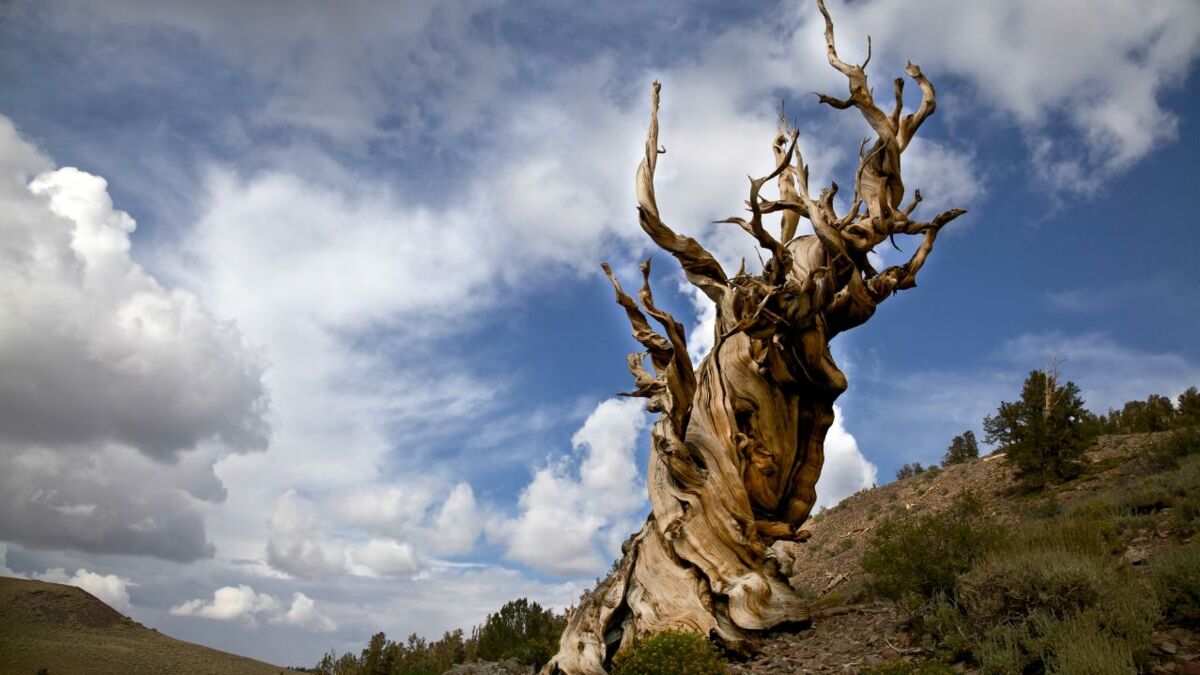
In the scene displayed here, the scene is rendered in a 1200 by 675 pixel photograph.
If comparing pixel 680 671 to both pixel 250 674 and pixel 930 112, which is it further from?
pixel 250 674

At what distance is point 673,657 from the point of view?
748 centimetres

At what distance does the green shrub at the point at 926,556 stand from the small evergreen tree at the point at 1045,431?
12.9 m

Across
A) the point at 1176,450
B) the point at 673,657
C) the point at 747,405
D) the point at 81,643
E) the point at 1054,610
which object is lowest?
the point at 81,643

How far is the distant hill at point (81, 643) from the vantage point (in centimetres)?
1561

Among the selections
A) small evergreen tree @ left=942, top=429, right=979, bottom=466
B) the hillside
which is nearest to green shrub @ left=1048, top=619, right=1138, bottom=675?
the hillside

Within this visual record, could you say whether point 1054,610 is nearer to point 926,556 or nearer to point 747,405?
point 926,556

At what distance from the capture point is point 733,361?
433 inches

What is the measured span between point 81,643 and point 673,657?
16.4 meters

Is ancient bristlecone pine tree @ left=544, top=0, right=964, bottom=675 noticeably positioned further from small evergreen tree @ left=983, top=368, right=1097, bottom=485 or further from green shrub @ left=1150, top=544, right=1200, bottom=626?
small evergreen tree @ left=983, top=368, right=1097, bottom=485

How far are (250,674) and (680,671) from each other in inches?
594

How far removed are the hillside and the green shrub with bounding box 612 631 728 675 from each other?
580 millimetres

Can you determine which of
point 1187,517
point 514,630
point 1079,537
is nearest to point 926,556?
point 1079,537

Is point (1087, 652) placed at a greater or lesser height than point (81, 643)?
greater

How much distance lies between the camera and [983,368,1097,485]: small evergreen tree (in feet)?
64.5
